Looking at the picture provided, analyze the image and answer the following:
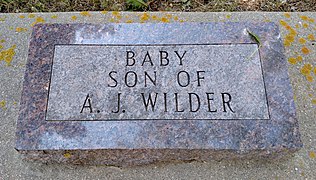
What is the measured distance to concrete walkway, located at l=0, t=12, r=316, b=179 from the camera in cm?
218

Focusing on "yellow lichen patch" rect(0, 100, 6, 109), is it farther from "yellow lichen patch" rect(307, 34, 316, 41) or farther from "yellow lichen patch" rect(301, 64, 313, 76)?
"yellow lichen patch" rect(307, 34, 316, 41)

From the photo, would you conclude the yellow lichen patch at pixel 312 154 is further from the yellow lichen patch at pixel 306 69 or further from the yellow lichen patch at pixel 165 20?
the yellow lichen patch at pixel 165 20

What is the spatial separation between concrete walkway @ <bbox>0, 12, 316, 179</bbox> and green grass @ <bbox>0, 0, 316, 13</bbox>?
387 mm

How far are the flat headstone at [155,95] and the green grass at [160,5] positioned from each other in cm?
84

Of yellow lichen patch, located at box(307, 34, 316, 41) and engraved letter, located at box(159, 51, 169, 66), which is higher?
yellow lichen patch, located at box(307, 34, 316, 41)

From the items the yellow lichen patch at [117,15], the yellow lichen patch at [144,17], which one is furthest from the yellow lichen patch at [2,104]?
the yellow lichen patch at [144,17]

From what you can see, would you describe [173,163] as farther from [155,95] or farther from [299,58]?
[299,58]

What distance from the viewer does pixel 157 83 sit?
2180 mm

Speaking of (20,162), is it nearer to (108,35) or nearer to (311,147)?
(108,35)

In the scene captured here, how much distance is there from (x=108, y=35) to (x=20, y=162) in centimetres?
99

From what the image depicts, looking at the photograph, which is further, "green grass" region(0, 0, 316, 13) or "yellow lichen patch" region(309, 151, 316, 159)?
"green grass" region(0, 0, 316, 13)

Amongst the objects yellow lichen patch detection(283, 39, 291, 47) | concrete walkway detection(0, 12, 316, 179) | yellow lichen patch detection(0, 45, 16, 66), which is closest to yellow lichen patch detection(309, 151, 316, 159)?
concrete walkway detection(0, 12, 316, 179)

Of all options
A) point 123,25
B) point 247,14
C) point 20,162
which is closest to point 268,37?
point 247,14

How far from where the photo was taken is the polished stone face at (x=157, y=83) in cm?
210
